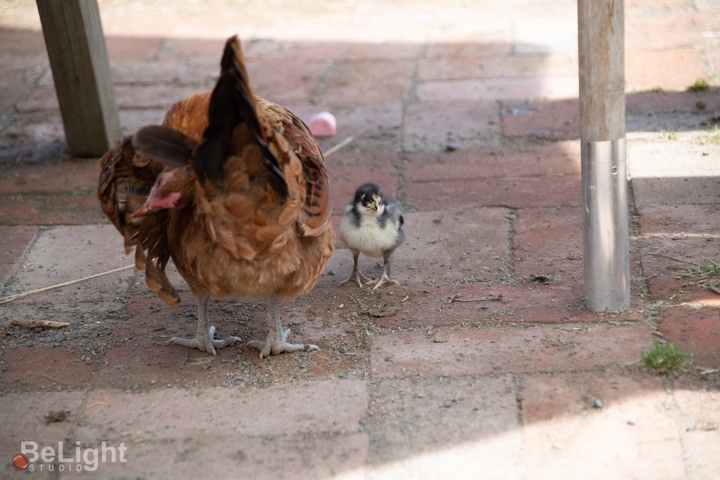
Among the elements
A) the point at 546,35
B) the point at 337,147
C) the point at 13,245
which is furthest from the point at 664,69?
the point at 13,245

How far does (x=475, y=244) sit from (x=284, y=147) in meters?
1.78

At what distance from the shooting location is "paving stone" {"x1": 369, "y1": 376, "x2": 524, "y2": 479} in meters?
2.49

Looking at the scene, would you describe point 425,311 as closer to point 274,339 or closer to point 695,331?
point 274,339

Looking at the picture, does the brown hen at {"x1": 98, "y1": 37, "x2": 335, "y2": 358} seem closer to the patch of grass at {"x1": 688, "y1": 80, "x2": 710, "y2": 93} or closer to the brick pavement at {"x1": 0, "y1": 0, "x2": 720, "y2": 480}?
the brick pavement at {"x1": 0, "y1": 0, "x2": 720, "y2": 480}

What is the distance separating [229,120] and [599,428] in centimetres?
166

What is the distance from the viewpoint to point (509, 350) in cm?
312

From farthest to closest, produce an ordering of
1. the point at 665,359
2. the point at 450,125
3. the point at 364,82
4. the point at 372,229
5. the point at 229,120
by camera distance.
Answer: the point at 364,82, the point at 450,125, the point at 372,229, the point at 665,359, the point at 229,120

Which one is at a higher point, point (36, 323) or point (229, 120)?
point (229, 120)

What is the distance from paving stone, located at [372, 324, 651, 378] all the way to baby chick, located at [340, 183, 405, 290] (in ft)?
2.38

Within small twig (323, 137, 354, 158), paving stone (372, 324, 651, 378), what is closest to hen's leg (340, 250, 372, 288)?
paving stone (372, 324, 651, 378)

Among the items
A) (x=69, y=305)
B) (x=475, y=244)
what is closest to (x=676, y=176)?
(x=475, y=244)

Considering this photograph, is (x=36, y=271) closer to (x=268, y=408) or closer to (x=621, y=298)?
(x=268, y=408)

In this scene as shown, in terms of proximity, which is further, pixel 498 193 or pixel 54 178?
pixel 54 178

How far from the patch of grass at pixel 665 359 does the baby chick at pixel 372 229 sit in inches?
56.4
